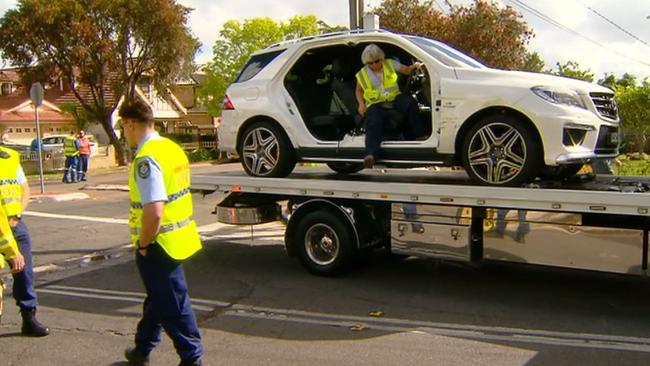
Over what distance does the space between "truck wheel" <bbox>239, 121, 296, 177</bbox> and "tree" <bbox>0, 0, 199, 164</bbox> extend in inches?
883

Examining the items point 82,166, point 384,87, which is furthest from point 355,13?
point 82,166

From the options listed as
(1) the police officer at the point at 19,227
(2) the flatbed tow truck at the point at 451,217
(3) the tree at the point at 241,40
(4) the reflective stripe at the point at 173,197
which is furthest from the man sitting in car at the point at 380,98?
(3) the tree at the point at 241,40

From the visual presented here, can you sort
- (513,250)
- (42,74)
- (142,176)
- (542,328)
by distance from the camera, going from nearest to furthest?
(142,176), (542,328), (513,250), (42,74)

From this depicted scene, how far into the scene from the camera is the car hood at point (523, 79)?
19.0 feet

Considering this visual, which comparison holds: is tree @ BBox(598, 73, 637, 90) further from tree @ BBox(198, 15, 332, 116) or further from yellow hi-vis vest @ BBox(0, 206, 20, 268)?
yellow hi-vis vest @ BBox(0, 206, 20, 268)

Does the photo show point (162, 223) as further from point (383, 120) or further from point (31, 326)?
point (383, 120)

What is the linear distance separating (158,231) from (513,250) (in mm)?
3462

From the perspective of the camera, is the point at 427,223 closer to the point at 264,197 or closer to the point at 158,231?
the point at 264,197

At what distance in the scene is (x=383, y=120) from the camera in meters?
6.70

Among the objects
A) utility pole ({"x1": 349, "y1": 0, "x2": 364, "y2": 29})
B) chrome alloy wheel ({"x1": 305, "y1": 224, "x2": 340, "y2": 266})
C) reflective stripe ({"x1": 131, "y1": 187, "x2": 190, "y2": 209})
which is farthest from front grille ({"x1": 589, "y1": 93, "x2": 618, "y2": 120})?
utility pole ({"x1": 349, "y1": 0, "x2": 364, "y2": 29})

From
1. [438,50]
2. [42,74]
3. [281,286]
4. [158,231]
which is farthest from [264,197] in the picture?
[42,74]

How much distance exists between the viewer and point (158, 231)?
3.88 m

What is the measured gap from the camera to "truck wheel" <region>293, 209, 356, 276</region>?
676 centimetres

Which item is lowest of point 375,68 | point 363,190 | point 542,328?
point 542,328
